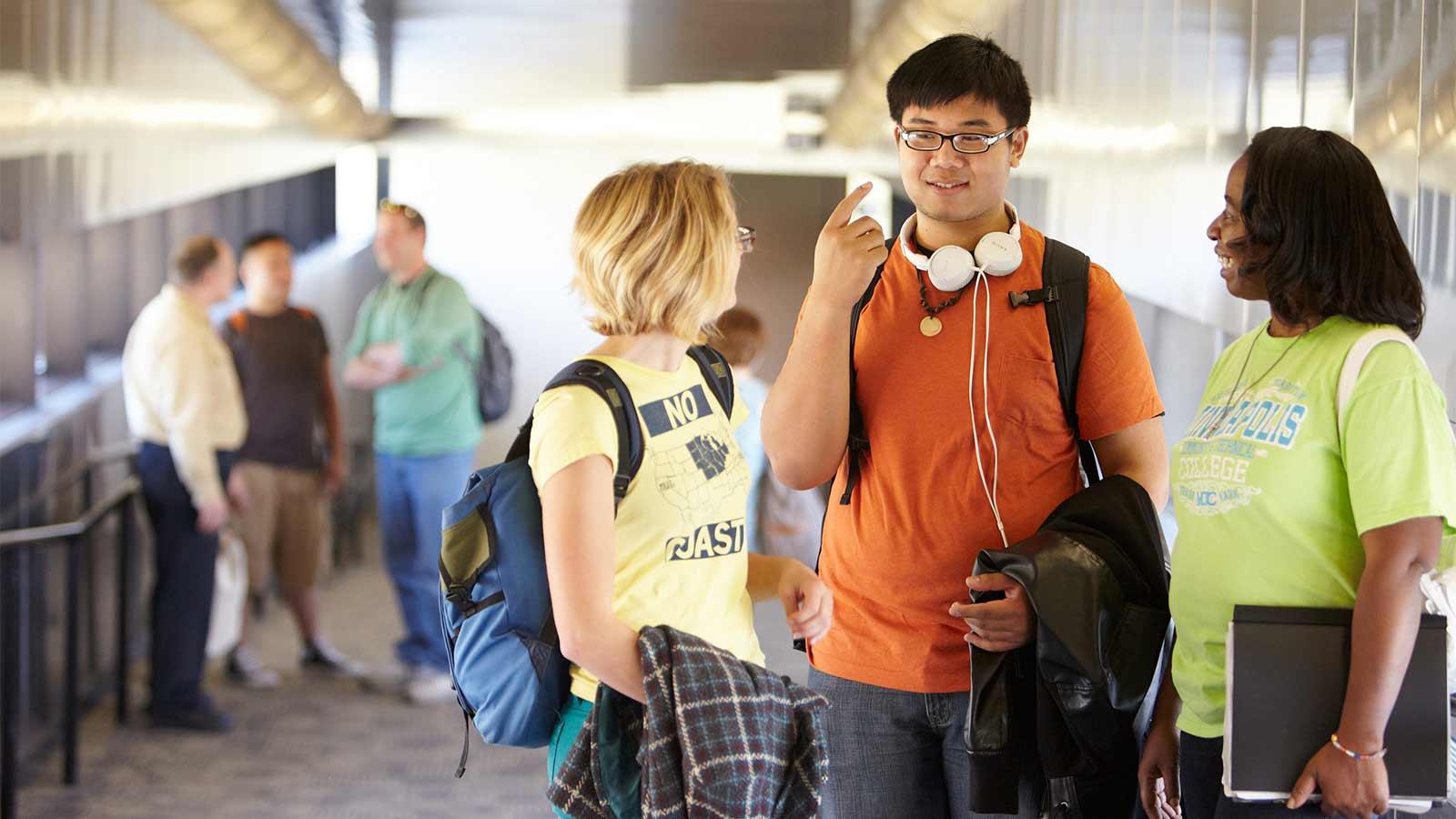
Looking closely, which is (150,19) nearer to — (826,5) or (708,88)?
(708,88)

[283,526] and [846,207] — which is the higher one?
[846,207]

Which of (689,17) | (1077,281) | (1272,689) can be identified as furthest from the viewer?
(689,17)

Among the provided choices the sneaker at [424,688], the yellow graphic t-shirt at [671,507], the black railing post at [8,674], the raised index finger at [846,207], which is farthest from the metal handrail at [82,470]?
the raised index finger at [846,207]

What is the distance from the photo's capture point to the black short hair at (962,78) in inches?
72.2

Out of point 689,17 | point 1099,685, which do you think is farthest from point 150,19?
point 1099,685

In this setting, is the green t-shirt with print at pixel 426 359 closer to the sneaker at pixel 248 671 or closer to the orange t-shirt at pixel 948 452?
the sneaker at pixel 248 671

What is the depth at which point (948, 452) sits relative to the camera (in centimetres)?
180

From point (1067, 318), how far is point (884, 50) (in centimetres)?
281

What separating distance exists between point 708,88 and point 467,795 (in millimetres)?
2341

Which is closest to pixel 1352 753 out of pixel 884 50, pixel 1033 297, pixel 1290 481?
pixel 1290 481

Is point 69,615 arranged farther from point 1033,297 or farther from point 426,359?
point 1033,297

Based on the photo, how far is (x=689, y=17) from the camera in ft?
15.0

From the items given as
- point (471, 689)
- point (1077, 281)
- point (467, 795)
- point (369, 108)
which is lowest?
point (467, 795)

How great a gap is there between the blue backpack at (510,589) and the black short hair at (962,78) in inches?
22.9
